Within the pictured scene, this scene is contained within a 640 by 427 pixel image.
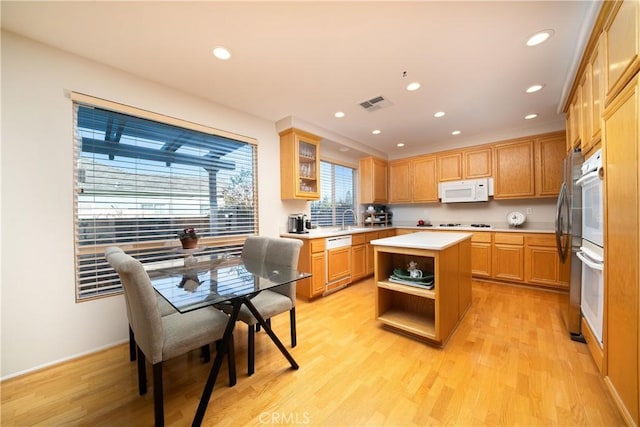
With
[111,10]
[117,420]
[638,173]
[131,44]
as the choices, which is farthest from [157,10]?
[638,173]

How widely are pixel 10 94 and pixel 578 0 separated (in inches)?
156

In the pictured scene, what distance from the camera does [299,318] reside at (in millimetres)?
2658

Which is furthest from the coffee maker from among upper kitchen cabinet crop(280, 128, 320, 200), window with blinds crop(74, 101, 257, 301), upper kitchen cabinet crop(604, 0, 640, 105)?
upper kitchen cabinet crop(604, 0, 640, 105)

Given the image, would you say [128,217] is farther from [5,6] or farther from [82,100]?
[5,6]

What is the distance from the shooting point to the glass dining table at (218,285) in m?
1.36

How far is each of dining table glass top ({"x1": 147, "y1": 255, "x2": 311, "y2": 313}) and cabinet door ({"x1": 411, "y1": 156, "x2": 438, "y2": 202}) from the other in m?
3.68

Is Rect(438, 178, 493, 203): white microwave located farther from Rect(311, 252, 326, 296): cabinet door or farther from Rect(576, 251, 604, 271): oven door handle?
Rect(311, 252, 326, 296): cabinet door

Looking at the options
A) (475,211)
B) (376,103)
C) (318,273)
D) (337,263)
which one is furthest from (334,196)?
(475,211)

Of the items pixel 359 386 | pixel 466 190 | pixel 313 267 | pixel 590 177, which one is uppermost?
pixel 466 190

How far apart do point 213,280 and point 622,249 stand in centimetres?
→ 251

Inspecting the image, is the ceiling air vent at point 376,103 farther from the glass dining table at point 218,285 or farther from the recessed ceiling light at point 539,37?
the glass dining table at point 218,285

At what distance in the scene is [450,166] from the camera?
14.6 feet

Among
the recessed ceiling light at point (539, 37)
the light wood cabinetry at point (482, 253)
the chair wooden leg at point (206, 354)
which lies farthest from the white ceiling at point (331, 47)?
the chair wooden leg at point (206, 354)

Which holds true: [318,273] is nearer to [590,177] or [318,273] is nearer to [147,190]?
[147,190]
